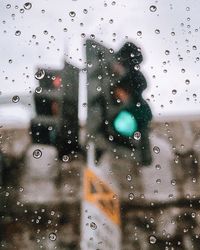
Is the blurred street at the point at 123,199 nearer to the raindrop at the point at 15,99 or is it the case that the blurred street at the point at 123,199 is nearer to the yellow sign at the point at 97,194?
the raindrop at the point at 15,99

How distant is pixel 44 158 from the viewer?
4.69 m

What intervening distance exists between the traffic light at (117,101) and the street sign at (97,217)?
19 centimetres

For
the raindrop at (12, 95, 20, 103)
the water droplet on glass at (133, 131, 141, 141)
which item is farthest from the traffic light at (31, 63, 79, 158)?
the raindrop at (12, 95, 20, 103)

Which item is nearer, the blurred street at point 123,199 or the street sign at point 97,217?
the street sign at point 97,217

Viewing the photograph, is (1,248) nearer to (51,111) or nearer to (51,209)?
(51,209)

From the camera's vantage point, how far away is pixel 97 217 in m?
1.60

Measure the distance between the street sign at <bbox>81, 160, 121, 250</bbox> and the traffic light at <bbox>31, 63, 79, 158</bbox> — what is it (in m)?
0.16

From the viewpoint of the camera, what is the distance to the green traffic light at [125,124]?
158 cm

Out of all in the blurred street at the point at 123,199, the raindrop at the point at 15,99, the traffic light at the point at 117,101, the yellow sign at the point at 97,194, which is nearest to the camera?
the traffic light at the point at 117,101

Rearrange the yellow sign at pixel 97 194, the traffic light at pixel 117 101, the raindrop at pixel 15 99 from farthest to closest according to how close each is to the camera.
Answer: the raindrop at pixel 15 99
the yellow sign at pixel 97 194
the traffic light at pixel 117 101

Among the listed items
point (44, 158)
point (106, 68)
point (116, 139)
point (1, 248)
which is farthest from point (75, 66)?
point (1, 248)

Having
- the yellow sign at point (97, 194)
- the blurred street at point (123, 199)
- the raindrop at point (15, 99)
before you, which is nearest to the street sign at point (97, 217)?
the yellow sign at point (97, 194)

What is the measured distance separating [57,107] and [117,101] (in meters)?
0.23

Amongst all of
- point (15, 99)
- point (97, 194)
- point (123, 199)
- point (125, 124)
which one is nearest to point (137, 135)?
point (125, 124)
